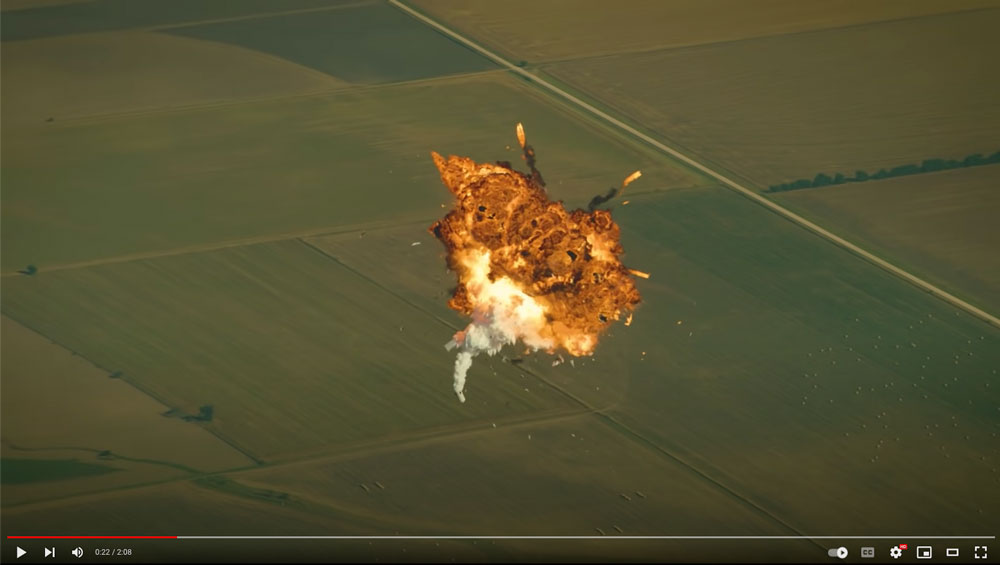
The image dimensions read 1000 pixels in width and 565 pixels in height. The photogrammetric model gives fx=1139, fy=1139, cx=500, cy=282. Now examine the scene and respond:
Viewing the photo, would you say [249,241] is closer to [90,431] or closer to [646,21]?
[90,431]

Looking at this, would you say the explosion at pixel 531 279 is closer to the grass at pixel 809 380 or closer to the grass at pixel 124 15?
the grass at pixel 809 380

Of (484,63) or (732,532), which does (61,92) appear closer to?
(484,63)

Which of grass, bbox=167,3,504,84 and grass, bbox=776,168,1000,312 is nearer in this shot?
grass, bbox=776,168,1000,312

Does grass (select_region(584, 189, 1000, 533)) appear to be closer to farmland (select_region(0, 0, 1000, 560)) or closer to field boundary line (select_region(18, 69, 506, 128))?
farmland (select_region(0, 0, 1000, 560))

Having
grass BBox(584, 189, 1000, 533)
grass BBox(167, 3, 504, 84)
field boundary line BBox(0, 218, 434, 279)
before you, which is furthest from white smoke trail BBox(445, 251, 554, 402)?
grass BBox(167, 3, 504, 84)

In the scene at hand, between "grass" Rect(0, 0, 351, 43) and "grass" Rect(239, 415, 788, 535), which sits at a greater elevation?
"grass" Rect(0, 0, 351, 43)

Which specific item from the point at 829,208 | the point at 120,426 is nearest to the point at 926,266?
the point at 829,208
